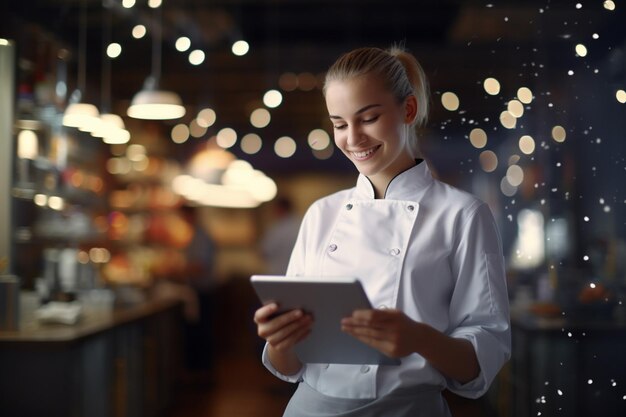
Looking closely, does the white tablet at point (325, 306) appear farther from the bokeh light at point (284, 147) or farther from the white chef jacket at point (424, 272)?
the bokeh light at point (284, 147)

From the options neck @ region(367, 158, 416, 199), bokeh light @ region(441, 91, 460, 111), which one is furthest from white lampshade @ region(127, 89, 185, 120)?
neck @ region(367, 158, 416, 199)

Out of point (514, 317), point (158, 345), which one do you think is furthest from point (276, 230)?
point (514, 317)

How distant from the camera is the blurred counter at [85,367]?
422 centimetres

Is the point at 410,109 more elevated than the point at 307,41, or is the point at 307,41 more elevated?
the point at 307,41

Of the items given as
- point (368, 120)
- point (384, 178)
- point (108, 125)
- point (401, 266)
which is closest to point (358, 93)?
point (368, 120)

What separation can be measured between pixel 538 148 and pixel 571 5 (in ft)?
1.62

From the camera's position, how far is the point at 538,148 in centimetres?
295

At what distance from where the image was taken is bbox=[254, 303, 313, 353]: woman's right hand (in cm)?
157

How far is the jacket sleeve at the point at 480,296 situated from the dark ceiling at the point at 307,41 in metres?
0.65

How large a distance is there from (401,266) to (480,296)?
0.54ft

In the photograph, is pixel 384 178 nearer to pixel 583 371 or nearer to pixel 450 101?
pixel 450 101

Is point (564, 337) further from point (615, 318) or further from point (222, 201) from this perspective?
point (222, 201)

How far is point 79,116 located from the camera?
5473mm

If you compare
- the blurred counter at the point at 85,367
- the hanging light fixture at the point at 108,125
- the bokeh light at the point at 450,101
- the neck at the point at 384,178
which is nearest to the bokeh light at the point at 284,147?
the hanging light fixture at the point at 108,125
